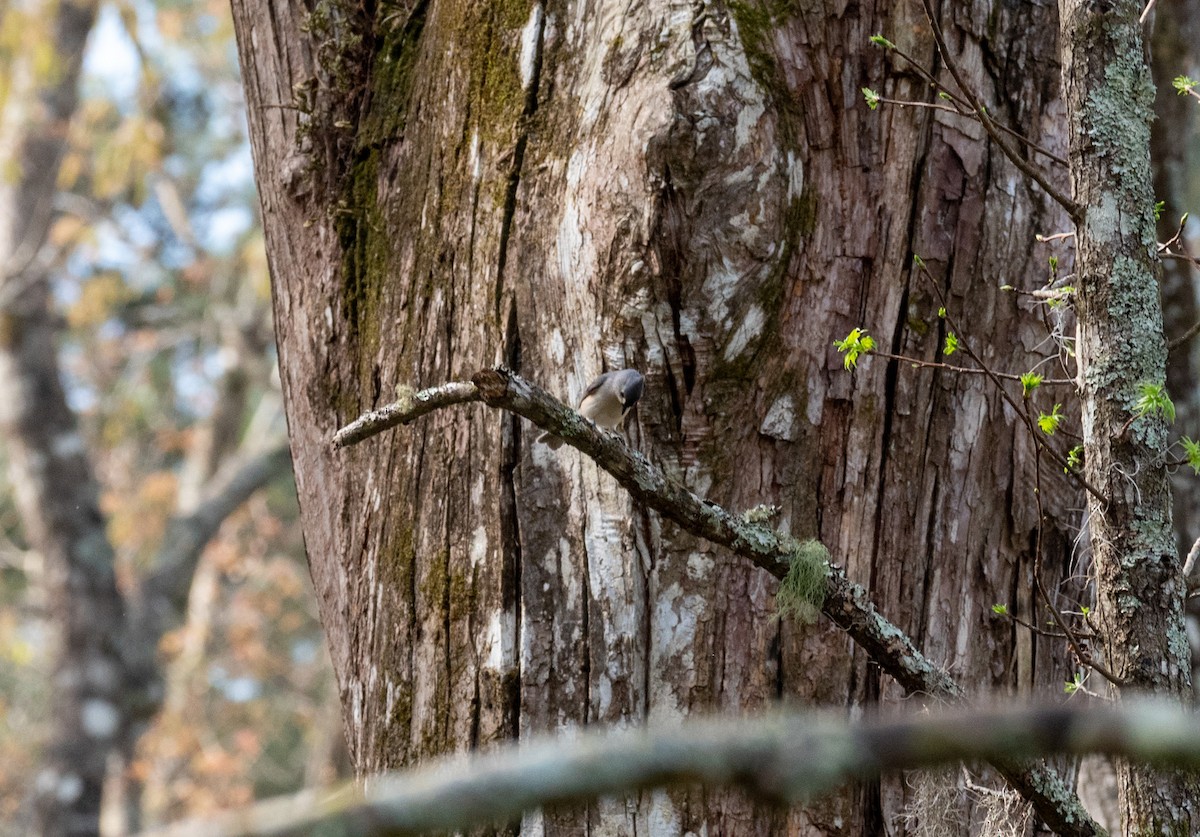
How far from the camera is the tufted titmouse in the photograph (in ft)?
6.40

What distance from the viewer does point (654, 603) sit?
191cm

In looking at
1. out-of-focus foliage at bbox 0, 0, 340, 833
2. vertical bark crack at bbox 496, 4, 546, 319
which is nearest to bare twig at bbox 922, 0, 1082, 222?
vertical bark crack at bbox 496, 4, 546, 319

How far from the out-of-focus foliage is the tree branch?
937cm

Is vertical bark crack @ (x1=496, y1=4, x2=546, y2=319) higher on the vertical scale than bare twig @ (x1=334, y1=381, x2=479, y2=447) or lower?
higher

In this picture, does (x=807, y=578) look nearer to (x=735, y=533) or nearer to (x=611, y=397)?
(x=735, y=533)

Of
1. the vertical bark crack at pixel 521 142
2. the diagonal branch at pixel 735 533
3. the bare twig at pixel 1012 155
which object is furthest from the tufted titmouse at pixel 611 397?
the bare twig at pixel 1012 155

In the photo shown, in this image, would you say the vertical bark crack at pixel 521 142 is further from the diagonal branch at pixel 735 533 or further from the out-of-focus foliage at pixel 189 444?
the out-of-focus foliage at pixel 189 444

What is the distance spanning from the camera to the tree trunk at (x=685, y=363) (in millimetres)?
1915

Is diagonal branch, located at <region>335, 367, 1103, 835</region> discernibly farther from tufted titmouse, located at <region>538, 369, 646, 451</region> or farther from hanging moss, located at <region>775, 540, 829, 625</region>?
tufted titmouse, located at <region>538, 369, 646, 451</region>

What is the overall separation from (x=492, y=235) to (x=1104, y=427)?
3.57 feet

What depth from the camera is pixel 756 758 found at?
2.19ft

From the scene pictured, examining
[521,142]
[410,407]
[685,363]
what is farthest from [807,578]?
[521,142]

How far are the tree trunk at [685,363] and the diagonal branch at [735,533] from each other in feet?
1.09

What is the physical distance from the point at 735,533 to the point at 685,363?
1.49ft
